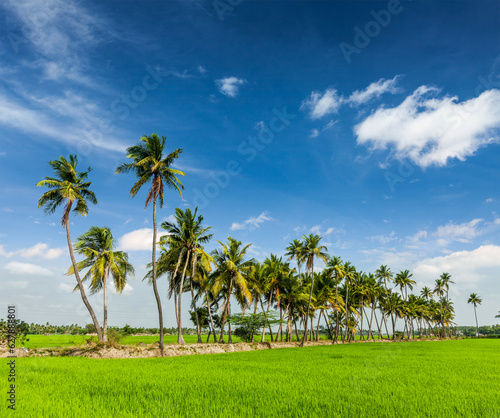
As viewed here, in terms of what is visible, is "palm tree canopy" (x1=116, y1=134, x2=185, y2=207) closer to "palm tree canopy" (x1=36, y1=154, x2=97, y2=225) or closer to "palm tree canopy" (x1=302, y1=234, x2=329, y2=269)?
"palm tree canopy" (x1=36, y1=154, x2=97, y2=225)

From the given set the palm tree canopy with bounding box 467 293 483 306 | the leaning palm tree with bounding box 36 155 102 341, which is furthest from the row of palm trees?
the palm tree canopy with bounding box 467 293 483 306

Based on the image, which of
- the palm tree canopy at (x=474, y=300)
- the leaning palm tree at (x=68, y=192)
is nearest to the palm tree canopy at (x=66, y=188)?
the leaning palm tree at (x=68, y=192)

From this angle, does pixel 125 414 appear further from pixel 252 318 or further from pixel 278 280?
pixel 278 280

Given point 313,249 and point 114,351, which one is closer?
point 114,351

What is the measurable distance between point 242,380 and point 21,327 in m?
22.6

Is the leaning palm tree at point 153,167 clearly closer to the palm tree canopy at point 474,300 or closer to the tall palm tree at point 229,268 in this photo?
the tall palm tree at point 229,268

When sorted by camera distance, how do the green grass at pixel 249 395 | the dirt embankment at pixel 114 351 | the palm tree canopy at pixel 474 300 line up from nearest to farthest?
the green grass at pixel 249 395, the dirt embankment at pixel 114 351, the palm tree canopy at pixel 474 300

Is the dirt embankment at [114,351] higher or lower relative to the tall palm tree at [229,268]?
lower

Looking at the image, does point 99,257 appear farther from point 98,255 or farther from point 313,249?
point 313,249

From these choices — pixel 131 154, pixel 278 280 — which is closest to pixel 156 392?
pixel 131 154

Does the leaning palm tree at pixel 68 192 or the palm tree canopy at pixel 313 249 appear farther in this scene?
the palm tree canopy at pixel 313 249

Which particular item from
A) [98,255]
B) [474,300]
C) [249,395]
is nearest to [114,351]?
[98,255]

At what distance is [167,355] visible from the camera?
2517cm

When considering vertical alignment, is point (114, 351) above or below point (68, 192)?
below
